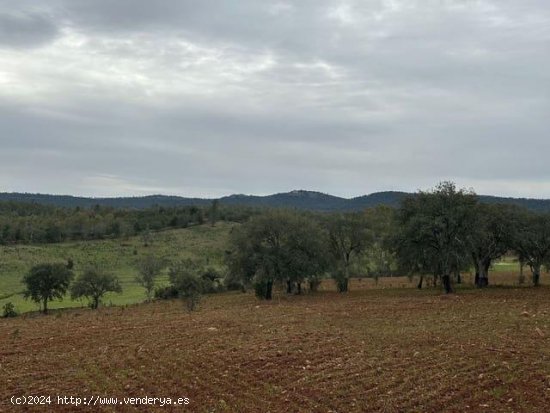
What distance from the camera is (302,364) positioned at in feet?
56.4

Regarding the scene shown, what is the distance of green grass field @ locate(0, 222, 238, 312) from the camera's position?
7656 cm

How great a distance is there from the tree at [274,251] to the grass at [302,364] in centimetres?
2393

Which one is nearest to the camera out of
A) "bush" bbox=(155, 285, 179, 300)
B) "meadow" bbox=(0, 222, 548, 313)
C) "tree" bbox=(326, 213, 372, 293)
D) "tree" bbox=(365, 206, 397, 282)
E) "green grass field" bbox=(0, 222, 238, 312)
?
"tree" bbox=(365, 206, 397, 282)

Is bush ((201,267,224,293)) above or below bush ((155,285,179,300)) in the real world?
above

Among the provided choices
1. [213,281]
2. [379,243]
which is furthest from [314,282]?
[213,281]

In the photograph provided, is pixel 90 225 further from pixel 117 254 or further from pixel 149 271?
pixel 149 271

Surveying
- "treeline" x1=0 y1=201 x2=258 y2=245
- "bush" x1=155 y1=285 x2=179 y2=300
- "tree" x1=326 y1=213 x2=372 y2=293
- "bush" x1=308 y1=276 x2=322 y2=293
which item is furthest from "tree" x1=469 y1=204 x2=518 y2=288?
"treeline" x1=0 y1=201 x2=258 y2=245

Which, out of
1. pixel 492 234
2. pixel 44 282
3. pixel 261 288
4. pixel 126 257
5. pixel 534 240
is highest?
pixel 492 234

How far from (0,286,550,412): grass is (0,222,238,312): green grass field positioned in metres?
45.4

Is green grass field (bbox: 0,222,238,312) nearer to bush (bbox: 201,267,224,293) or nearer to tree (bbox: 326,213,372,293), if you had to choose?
bush (bbox: 201,267,224,293)

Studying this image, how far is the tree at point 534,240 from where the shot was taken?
5100cm

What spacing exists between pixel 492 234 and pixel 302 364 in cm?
4163

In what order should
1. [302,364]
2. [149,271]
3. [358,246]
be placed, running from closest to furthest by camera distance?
[302,364], [358,246], [149,271]

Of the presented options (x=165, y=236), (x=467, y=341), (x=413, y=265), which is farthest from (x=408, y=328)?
(x=165, y=236)
